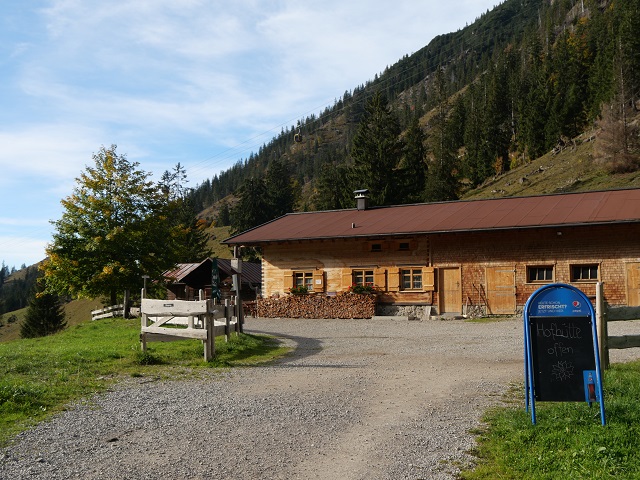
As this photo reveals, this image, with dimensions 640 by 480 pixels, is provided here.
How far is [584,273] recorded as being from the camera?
23719mm

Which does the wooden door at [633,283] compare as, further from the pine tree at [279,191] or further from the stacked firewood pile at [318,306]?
the pine tree at [279,191]

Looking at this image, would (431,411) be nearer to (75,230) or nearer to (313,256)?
(313,256)

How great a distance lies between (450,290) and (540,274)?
12.5 feet

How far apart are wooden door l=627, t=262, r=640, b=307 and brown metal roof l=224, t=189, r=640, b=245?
6.68ft

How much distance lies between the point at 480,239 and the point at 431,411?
61.6ft

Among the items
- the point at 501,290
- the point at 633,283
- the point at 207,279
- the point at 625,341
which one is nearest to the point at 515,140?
the point at 207,279

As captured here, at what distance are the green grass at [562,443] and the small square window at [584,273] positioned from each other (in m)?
17.5

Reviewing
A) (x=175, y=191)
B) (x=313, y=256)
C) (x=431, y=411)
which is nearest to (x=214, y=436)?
(x=431, y=411)

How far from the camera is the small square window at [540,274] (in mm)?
24266

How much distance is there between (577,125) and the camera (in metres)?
81.2

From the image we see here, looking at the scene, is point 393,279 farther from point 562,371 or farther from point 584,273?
point 562,371

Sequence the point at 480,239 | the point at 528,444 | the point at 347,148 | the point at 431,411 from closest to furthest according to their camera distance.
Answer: the point at 528,444, the point at 431,411, the point at 480,239, the point at 347,148

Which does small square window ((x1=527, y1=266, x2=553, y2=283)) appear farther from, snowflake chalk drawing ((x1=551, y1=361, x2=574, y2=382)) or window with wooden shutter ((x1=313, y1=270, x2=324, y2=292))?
snowflake chalk drawing ((x1=551, y1=361, x2=574, y2=382))

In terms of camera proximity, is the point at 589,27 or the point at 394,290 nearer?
the point at 394,290
